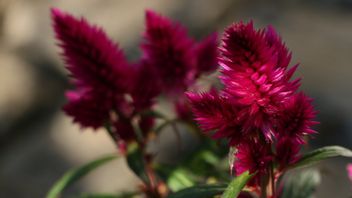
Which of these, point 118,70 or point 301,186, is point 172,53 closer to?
point 118,70

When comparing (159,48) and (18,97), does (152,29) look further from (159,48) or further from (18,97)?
(18,97)

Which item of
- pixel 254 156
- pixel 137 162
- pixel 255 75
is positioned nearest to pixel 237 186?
pixel 254 156

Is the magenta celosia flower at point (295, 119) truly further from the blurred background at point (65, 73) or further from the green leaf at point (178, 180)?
the blurred background at point (65, 73)

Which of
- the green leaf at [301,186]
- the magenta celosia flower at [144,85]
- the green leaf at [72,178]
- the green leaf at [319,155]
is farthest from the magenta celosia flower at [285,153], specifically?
the green leaf at [72,178]

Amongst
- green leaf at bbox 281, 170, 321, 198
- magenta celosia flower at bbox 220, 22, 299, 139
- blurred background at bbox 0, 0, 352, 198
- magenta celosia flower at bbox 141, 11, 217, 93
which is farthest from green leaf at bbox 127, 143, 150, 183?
blurred background at bbox 0, 0, 352, 198

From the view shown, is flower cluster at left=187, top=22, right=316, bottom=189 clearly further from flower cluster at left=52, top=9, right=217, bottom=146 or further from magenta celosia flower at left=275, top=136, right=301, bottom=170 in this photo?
flower cluster at left=52, top=9, right=217, bottom=146

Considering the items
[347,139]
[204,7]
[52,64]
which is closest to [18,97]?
[52,64]
